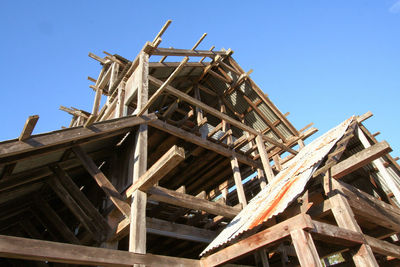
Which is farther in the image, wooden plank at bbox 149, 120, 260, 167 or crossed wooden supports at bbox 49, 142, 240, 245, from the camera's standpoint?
wooden plank at bbox 149, 120, 260, 167

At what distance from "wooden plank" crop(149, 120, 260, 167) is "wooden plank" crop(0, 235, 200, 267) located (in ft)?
10.8

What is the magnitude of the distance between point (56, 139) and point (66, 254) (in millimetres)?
1651

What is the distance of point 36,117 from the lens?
131 inches

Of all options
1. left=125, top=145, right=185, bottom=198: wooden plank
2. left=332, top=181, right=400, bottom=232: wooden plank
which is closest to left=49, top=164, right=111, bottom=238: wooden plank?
left=125, top=145, right=185, bottom=198: wooden plank

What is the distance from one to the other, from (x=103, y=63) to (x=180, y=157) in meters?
9.67

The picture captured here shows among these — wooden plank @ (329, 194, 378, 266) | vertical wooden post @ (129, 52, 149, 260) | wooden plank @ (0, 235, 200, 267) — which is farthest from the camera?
vertical wooden post @ (129, 52, 149, 260)

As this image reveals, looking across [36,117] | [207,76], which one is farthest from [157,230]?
[207,76]

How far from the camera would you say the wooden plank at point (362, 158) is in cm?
→ 435

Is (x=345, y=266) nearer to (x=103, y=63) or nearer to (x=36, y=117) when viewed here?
(x=36, y=117)

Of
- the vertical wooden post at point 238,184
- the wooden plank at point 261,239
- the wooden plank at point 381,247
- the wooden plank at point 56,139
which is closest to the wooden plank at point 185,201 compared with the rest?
the vertical wooden post at point 238,184

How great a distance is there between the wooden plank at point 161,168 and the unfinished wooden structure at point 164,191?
→ 0.02 metres

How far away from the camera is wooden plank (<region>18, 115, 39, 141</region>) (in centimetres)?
333

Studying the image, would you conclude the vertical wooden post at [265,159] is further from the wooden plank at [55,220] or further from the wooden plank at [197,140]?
the wooden plank at [55,220]

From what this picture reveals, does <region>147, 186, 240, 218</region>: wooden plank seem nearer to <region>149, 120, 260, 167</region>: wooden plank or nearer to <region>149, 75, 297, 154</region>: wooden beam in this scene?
<region>149, 120, 260, 167</region>: wooden plank
